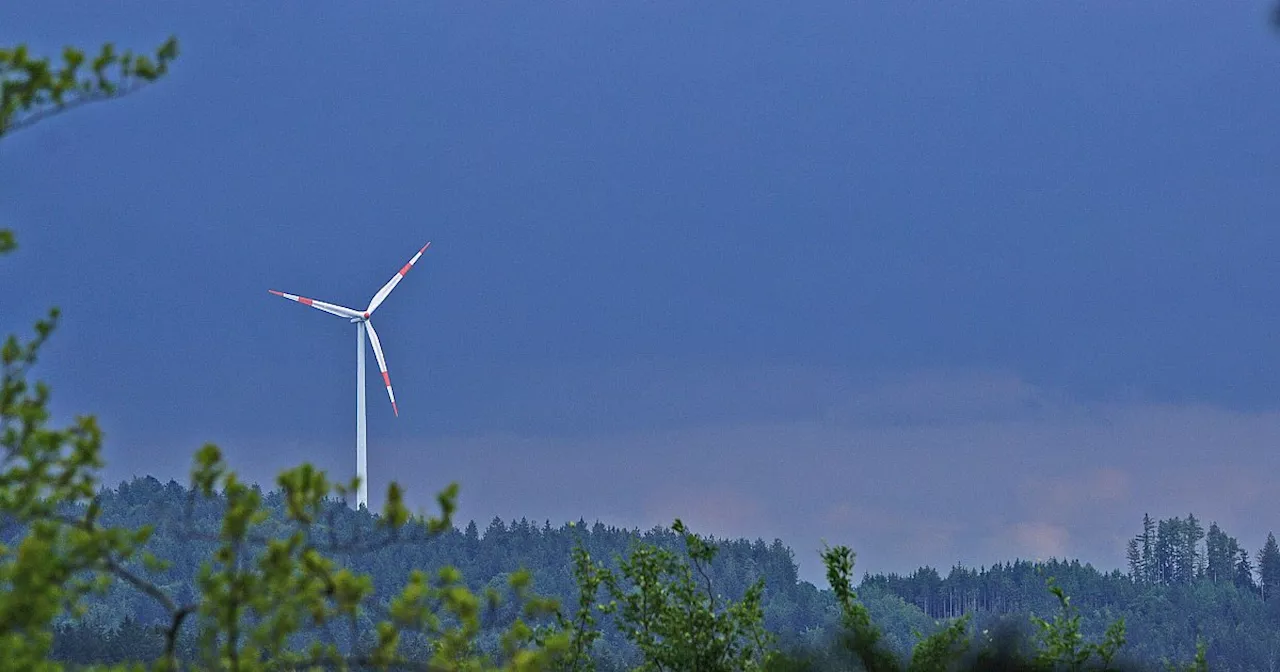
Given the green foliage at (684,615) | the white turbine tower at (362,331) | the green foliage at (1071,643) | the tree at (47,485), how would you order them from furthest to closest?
1. the white turbine tower at (362,331)
2. the green foliage at (684,615)
3. the green foliage at (1071,643)
4. the tree at (47,485)

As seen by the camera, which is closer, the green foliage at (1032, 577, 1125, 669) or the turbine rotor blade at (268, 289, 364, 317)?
the green foliage at (1032, 577, 1125, 669)

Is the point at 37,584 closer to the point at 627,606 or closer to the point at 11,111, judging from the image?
the point at 11,111

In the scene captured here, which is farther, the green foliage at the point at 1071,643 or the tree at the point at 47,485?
the green foliage at the point at 1071,643

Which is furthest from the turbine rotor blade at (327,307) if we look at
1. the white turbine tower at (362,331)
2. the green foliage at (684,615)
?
the green foliage at (684,615)

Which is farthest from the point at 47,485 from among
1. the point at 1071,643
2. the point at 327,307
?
the point at 327,307

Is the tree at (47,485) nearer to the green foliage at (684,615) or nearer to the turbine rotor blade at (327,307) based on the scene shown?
the green foliage at (684,615)

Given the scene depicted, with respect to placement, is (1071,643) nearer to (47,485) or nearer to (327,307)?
(47,485)

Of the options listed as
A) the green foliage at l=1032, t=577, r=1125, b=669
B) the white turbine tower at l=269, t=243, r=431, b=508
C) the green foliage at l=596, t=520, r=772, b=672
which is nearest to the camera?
the green foliage at l=1032, t=577, r=1125, b=669

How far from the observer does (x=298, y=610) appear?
5918mm

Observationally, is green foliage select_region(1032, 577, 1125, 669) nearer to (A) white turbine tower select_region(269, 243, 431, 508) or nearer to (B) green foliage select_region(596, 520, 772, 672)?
(B) green foliage select_region(596, 520, 772, 672)

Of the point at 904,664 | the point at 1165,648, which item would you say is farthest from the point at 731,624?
the point at 1165,648

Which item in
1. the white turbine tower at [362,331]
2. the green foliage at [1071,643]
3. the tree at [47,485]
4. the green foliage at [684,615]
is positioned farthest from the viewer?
the white turbine tower at [362,331]

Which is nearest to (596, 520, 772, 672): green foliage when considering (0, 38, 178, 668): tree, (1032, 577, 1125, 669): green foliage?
(1032, 577, 1125, 669): green foliage

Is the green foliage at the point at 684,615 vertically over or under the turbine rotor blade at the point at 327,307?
under
